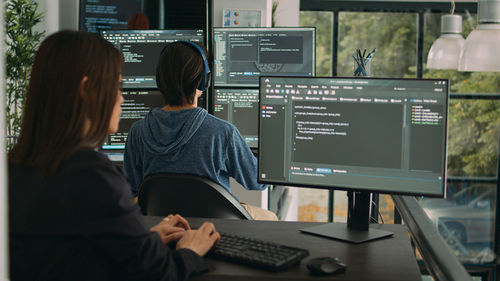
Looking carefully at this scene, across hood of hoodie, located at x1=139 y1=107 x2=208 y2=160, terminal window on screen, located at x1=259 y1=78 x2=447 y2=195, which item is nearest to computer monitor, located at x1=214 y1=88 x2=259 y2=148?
hood of hoodie, located at x1=139 y1=107 x2=208 y2=160

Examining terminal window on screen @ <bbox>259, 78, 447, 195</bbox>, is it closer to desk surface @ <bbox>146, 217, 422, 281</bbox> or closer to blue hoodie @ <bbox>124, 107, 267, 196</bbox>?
desk surface @ <bbox>146, 217, 422, 281</bbox>

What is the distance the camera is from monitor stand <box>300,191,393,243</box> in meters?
1.59

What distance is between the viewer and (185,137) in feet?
7.04

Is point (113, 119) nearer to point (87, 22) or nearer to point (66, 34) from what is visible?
point (66, 34)

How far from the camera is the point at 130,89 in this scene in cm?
314

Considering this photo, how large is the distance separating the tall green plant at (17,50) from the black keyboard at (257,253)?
2.32 m

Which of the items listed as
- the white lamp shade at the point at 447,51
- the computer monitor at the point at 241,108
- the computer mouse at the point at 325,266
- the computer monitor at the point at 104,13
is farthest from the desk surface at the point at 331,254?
the white lamp shade at the point at 447,51

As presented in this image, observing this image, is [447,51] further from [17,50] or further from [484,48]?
[17,50]

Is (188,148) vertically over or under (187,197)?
over

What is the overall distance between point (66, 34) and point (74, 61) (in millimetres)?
64

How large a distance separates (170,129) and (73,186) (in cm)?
109

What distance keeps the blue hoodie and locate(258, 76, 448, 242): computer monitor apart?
0.46 meters

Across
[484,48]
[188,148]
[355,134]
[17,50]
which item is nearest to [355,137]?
[355,134]

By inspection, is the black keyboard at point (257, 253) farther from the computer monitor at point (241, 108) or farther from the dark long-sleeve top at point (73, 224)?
the computer monitor at point (241, 108)
